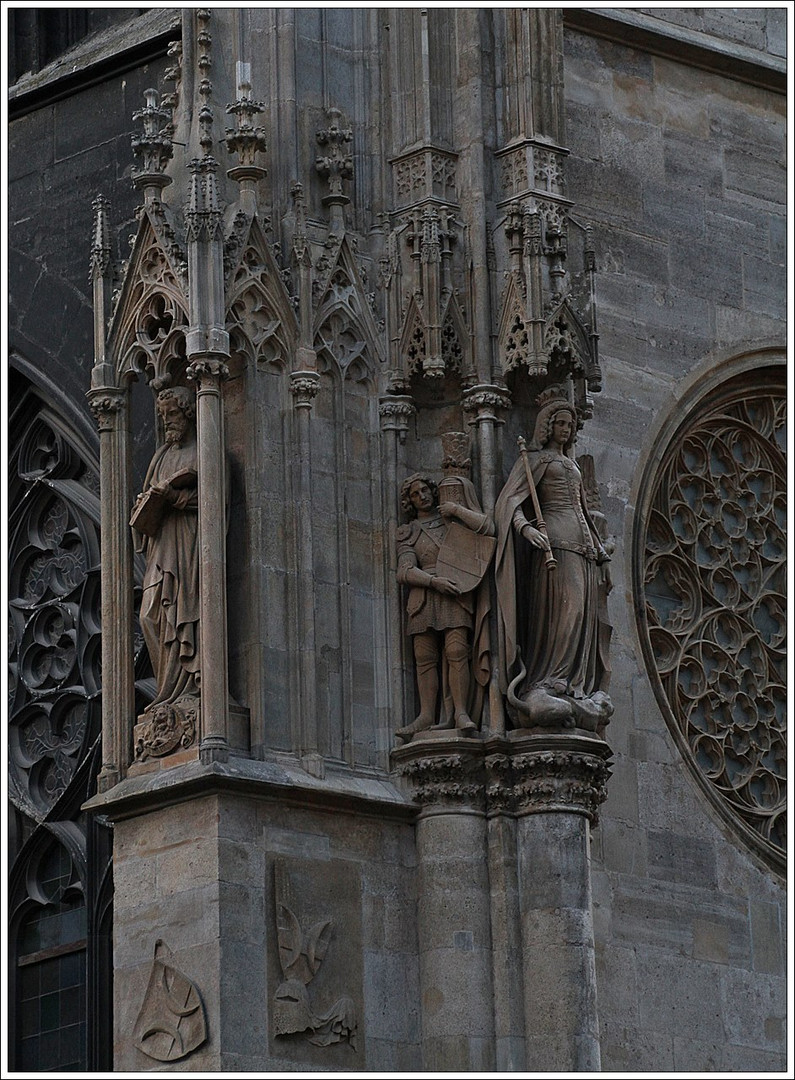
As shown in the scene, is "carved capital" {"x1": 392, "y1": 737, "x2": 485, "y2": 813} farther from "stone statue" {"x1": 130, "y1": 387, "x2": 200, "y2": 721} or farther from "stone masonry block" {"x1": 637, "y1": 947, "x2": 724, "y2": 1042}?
"stone masonry block" {"x1": 637, "y1": 947, "x2": 724, "y2": 1042}

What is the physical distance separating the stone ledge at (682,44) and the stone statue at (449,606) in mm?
4699

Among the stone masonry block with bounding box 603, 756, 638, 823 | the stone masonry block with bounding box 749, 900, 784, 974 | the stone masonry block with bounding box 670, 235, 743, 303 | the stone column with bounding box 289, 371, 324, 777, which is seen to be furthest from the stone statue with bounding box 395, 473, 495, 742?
the stone masonry block with bounding box 670, 235, 743, 303

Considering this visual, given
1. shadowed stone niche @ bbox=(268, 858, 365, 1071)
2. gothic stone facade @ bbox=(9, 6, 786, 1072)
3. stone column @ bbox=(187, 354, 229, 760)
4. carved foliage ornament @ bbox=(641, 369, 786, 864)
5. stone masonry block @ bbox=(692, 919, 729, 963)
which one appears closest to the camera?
shadowed stone niche @ bbox=(268, 858, 365, 1071)

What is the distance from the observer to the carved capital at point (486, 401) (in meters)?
21.8

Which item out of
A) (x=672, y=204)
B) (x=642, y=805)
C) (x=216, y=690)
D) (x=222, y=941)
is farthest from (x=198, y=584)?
(x=672, y=204)

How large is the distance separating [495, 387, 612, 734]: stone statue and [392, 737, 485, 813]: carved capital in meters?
0.39

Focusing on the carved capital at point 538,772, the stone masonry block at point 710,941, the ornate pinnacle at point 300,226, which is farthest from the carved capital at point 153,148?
the stone masonry block at point 710,941

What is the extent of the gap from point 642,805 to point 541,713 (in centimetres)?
266

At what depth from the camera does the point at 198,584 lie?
68.2ft

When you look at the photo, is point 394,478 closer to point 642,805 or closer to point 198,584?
point 198,584

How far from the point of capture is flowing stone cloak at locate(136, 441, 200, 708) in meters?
20.8

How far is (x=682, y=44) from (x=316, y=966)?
27.4 ft

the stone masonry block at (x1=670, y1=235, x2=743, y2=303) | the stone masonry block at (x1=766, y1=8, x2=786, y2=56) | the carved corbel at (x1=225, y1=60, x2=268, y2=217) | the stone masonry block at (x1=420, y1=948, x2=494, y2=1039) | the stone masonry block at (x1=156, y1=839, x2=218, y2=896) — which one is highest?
the stone masonry block at (x1=766, y1=8, x2=786, y2=56)

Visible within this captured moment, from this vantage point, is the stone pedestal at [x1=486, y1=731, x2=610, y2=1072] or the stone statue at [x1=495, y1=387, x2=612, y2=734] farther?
the stone statue at [x1=495, y1=387, x2=612, y2=734]
